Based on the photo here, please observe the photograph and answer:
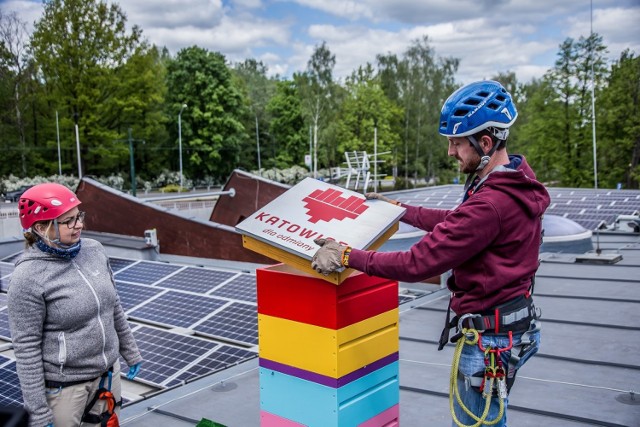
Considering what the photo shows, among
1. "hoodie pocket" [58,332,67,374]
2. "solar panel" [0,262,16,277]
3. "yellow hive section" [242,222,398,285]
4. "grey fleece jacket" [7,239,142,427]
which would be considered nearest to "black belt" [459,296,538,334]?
"yellow hive section" [242,222,398,285]

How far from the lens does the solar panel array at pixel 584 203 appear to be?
23.9 meters

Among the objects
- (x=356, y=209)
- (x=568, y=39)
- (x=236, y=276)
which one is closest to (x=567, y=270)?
(x=236, y=276)

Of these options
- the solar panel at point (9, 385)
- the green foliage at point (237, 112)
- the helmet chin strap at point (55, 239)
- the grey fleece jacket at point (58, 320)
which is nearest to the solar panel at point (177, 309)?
the solar panel at point (9, 385)

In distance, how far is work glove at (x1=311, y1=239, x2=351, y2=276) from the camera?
3.20m

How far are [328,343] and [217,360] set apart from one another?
4285mm

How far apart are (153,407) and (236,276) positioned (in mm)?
6307

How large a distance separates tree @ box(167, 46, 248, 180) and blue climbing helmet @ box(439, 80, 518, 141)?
54.5 m

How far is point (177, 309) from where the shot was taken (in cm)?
978

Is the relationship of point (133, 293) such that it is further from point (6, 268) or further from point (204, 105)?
point (204, 105)

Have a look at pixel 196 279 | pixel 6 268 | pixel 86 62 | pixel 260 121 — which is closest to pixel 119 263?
pixel 6 268

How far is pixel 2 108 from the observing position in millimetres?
49312

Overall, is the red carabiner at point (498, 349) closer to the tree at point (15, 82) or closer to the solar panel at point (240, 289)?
the solar panel at point (240, 289)

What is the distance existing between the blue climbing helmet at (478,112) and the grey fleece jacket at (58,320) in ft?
7.88

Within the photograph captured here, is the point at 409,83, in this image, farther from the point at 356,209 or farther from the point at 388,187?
the point at 356,209
